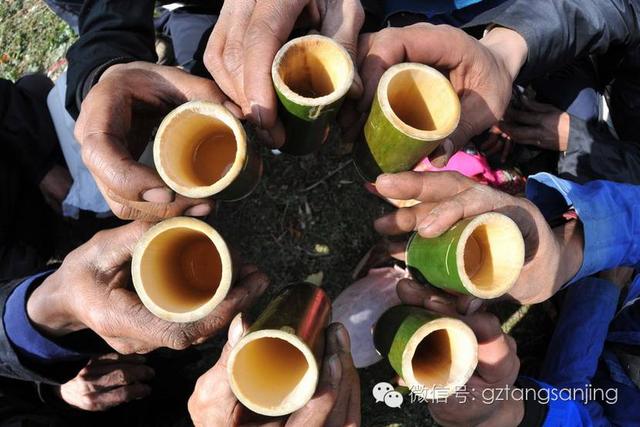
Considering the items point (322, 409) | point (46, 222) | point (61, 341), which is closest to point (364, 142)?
point (322, 409)

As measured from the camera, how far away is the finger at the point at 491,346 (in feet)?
7.75

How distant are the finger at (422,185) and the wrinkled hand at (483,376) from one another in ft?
1.67

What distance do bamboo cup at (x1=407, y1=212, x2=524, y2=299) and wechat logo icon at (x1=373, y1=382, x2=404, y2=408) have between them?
65.8 inches

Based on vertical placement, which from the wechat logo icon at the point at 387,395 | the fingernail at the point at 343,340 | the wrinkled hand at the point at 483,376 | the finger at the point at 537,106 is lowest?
the wechat logo icon at the point at 387,395

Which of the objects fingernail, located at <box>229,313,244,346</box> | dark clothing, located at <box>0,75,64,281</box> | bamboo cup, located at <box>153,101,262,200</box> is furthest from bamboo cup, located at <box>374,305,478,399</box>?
dark clothing, located at <box>0,75,64,281</box>

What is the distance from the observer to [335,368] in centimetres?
214

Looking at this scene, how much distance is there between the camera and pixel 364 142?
8.14 feet

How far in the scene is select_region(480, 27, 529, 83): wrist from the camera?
2.74 meters

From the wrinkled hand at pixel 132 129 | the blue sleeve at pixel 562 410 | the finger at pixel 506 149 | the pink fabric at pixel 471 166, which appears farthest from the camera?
the finger at pixel 506 149

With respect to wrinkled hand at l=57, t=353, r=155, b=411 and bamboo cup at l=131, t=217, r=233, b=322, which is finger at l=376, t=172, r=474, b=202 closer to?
bamboo cup at l=131, t=217, r=233, b=322

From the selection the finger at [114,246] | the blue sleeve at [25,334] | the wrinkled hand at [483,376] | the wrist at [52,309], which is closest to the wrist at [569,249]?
the wrinkled hand at [483,376]

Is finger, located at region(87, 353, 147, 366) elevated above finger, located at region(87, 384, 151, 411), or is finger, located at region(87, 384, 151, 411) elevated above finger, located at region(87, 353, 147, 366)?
finger, located at region(87, 353, 147, 366)

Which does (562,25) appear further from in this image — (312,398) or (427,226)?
(312,398)

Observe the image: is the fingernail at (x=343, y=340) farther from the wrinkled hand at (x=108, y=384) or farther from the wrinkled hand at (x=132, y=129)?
the wrinkled hand at (x=108, y=384)
